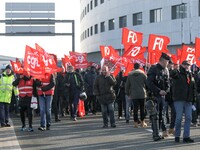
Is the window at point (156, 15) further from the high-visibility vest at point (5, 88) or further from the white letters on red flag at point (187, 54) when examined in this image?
the high-visibility vest at point (5, 88)

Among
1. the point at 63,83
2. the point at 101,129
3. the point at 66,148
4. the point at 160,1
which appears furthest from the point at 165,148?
the point at 160,1

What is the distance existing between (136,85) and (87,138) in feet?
8.31

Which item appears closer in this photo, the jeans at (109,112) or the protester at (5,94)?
the jeans at (109,112)

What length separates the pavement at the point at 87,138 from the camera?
1078 cm

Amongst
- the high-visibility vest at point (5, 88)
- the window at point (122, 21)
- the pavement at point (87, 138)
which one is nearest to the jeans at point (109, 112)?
the pavement at point (87, 138)

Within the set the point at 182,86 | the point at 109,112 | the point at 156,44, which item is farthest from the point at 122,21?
the point at 182,86

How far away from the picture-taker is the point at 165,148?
34.0 ft

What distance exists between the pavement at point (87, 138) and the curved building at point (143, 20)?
100 feet

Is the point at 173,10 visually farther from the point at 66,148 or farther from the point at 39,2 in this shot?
the point at 66,148

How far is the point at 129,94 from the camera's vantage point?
566 inches

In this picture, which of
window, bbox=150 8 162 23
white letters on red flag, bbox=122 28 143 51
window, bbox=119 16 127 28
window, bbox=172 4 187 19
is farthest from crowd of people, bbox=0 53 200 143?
window, bbox=119 16 127 28

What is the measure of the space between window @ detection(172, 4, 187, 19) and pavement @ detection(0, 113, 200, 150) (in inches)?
1246

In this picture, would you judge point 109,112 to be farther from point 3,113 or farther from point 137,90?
point 3,113

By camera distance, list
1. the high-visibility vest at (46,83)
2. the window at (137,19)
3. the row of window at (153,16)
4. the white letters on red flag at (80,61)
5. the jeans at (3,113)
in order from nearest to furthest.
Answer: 1. the high-visibility vest at (46,83)
2. the jeans at (3,113)
3. the white letters on red flag at (80,61)
4. the row of window at (153,16)
5. the window at (137,19)
